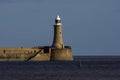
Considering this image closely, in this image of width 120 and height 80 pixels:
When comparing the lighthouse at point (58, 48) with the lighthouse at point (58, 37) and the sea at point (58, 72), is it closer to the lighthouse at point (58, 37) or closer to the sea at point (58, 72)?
the lighthouse at point (58, 37)

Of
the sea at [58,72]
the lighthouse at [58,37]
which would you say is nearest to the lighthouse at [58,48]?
the lighthouse at [58,37]

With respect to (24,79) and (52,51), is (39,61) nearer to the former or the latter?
(52,51)

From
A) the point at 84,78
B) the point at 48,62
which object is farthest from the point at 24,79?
the point at 48,62

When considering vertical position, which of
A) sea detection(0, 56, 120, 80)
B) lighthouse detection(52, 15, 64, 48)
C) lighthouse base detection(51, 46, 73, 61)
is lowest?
sea detection(0, 56, 120, 80)

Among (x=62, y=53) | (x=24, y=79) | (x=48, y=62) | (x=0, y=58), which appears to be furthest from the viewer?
(x=48, y=62)

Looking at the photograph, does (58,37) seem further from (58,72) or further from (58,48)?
(58,72)

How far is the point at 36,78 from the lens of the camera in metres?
64.8

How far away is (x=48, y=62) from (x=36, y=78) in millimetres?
55001

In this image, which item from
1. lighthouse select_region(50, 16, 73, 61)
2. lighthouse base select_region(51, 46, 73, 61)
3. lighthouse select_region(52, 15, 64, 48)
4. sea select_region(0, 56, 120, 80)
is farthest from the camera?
lighthouse select_region(52, 15, 64, 48)

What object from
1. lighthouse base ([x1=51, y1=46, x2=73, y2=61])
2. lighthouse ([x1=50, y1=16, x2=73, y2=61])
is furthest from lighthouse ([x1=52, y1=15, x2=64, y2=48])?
lighthouse base ([x1=51, y1=46, x2=73, y2=61])

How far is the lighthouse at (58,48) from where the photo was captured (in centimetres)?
10300

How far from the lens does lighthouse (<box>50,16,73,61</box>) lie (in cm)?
10300

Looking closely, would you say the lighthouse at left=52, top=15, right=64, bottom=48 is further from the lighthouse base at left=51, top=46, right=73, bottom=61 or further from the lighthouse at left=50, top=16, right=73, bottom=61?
the lighthouse base at left=51, top=46, right=73, bottom=61

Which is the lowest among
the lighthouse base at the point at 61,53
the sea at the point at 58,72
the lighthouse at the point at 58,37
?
the sea at the point at 58,72
